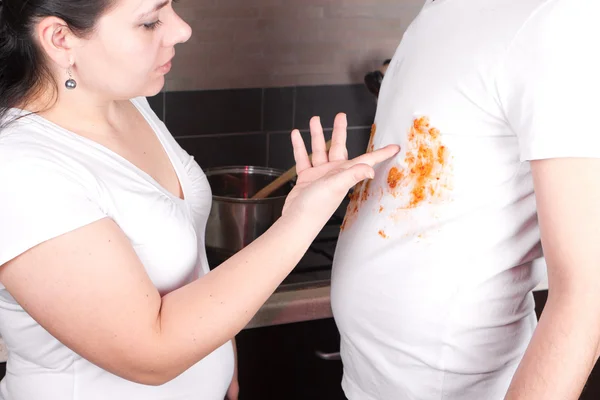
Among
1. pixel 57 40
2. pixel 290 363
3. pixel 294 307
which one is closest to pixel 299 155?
pixel 57 40

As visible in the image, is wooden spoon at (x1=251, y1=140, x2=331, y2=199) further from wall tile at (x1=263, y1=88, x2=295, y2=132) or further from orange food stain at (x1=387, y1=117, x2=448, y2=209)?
orange food stain at (x1=387, y1=117, x2=448, y2=209)

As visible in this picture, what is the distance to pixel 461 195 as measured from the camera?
1.09 m

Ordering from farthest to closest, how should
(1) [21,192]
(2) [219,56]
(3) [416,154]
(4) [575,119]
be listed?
(2) [219,56]
(3) [416,154]
(1) [21,192]
(4) [575,119]

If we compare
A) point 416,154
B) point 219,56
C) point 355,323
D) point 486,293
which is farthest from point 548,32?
point 219,56

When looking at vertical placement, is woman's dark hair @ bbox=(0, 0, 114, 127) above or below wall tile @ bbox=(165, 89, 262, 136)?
above

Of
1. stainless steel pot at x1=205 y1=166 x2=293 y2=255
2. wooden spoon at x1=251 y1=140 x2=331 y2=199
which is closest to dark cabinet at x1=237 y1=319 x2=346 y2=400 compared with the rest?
stainless steel pot at x1=205 y1=166 x2=293 y2=255

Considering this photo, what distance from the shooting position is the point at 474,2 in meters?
1.08

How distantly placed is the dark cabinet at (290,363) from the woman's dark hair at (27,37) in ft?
2.54

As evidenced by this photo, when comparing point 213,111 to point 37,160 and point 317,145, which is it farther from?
point 37,160

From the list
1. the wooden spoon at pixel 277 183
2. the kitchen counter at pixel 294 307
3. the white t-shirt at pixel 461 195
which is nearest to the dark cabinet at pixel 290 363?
→ the kitchen counter at pixel 294 307

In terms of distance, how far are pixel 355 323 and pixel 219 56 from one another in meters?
1.03

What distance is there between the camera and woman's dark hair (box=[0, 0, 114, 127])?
1067 mm

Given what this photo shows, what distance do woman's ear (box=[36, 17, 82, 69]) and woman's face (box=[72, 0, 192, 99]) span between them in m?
0.01

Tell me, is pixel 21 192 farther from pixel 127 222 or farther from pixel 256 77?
pixel 256 77
